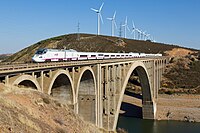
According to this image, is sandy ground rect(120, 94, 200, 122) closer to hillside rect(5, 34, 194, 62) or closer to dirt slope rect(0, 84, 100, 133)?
dirt slope rect(0, 84, 100, 133)

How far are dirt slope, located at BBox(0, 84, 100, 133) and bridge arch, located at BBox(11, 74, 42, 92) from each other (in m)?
0.61

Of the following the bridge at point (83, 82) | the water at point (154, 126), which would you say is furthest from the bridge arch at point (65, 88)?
the water at point (154, 126)

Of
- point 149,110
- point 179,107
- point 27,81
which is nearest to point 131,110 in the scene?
point 149,110

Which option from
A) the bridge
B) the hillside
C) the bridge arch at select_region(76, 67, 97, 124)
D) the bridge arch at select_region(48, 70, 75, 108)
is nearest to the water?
the bridge

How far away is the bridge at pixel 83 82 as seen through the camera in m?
19.8

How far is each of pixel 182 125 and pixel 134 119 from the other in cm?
1021

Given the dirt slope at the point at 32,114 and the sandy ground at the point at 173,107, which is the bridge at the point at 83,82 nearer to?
the dirt slope at the point at 32,114

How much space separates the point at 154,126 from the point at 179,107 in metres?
10.2

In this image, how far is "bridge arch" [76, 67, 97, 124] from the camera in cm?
3363

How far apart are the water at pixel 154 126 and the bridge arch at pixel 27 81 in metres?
35.4

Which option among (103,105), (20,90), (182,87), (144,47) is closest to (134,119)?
(182,87)

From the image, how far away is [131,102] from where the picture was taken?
71062mm

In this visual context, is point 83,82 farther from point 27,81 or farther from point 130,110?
point 130,110

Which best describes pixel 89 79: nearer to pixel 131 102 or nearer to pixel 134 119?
pixel 134 119
